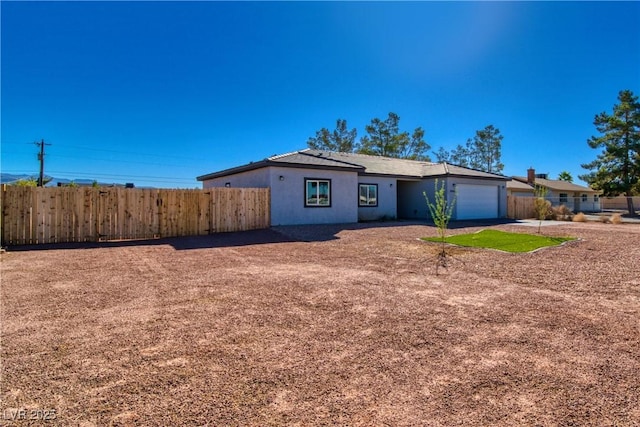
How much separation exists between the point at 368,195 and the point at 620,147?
2966cm

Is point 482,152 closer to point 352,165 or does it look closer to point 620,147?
point 620,147

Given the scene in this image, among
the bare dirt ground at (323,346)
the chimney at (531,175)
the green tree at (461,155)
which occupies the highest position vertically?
the green tree at (461,155)

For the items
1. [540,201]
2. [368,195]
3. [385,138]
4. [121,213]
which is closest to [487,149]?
[385,138]

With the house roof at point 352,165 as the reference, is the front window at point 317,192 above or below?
below

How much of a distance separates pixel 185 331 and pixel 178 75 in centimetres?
1915

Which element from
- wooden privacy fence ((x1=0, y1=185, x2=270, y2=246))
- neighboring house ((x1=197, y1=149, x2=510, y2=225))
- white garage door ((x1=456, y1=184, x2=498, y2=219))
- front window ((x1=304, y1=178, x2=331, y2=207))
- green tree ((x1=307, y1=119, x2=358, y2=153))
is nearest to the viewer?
wooden privacy fence ((x1=0, y1=185, x2=270, y2=246))

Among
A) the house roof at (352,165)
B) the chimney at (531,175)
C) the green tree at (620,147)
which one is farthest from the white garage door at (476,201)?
the chimney at (531,175)

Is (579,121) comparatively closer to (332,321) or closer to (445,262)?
(445,262)

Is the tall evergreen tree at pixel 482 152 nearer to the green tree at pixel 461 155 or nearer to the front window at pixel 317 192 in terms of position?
the green tree at pixel 461 155

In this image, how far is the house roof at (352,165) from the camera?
51.1ft

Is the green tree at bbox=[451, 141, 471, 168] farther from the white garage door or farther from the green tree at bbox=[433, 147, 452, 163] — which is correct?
the white garage door

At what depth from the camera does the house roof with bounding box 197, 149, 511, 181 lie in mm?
15578

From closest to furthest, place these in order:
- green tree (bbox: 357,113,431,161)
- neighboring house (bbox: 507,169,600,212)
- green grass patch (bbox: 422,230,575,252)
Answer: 1. green grass patch (bbox: 422,230,575,252)
2. neighboring house (bbox: 507,169,600,212)
3. green tree (bbox: 357,113,431,161)

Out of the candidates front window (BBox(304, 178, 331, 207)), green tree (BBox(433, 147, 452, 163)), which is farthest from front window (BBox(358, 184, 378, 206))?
green tree (BBox(433, 147, 452, 163))
